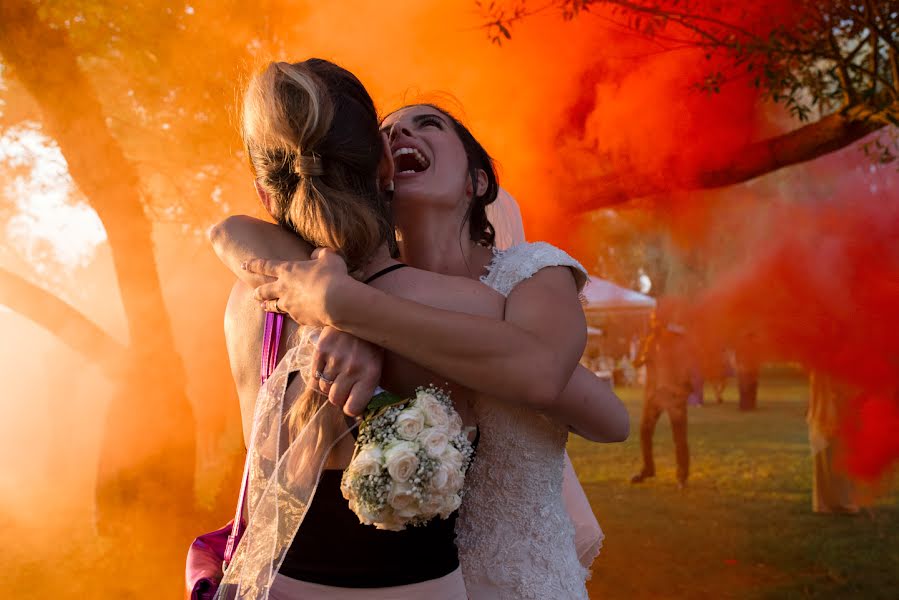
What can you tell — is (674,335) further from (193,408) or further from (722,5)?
(193,408)

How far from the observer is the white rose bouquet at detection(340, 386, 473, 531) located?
1160 mm

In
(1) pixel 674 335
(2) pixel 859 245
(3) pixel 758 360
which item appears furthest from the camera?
(1) pixel 674 335

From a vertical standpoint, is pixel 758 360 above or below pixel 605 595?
above

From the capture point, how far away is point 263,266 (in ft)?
4.50

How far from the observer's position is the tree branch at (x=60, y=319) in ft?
13.7

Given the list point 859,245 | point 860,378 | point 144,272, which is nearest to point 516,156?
point 144,272

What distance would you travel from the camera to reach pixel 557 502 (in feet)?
5.76

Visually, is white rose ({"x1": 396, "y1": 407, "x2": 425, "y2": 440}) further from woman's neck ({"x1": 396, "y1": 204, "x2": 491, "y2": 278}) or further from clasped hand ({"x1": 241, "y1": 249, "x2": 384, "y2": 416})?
woman's neck ({"x1": 396, "y1": 204, "x2": 491, "y2": 278})

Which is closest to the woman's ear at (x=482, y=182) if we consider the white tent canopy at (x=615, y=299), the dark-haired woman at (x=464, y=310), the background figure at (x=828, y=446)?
the dark-haired woman at (x=464, y=310)

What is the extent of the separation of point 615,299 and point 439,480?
887 cm

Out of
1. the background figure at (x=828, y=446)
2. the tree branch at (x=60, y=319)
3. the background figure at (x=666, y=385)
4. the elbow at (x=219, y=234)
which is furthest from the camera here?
the background figure at (x=666, y=385)

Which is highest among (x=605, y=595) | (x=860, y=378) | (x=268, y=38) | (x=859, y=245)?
(x=268, y=38)

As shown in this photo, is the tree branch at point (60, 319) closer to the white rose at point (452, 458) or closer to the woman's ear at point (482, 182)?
the woman's ear at point (482, 182)

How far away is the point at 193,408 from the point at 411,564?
3.64 metres
